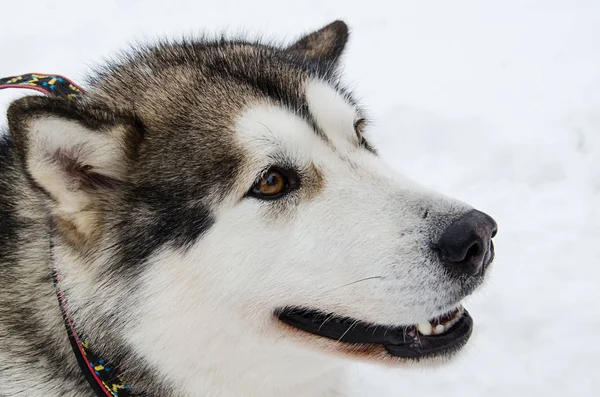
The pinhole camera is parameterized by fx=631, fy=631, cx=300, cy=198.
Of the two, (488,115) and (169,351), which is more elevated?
(169,351)

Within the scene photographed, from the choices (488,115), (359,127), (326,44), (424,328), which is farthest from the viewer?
(488,115)

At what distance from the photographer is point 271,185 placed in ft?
7.02

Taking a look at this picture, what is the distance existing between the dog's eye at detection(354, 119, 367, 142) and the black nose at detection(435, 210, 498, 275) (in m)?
0.65

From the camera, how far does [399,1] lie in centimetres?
703

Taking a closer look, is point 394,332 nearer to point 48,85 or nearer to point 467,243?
point 467,243

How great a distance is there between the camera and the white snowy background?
3.63m

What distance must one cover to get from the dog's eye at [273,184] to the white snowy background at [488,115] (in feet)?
2.69

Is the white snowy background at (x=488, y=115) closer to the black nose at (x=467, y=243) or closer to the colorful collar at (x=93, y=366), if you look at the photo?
the black nose at (x=467, y=243)

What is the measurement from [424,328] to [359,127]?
0.93 meters

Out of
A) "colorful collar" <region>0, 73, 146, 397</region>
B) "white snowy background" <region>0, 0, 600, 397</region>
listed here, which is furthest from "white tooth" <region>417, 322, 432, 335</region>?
"colorful collar" <region>0, 73, 146, 397</region>

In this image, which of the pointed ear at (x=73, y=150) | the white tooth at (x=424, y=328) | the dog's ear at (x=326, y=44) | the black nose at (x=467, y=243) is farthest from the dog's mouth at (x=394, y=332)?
the dog's ear at (x=326, y=44)

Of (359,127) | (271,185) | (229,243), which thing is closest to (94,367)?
(229,243)

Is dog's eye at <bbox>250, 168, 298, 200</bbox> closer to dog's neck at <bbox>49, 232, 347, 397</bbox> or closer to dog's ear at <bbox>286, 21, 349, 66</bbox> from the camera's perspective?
dog's neck at <bbox>49, 232, 347, 397</bbox>

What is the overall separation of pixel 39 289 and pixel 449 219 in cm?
157
